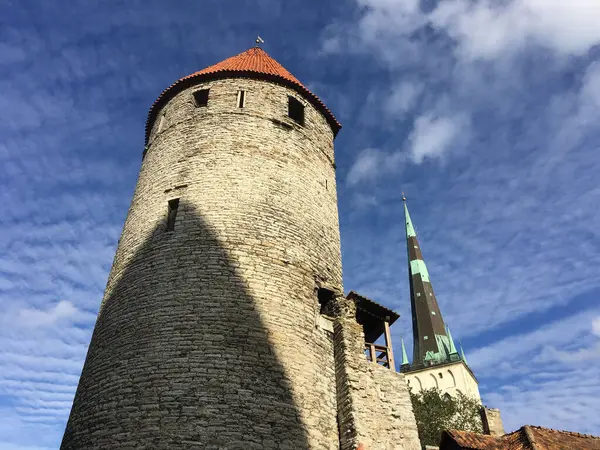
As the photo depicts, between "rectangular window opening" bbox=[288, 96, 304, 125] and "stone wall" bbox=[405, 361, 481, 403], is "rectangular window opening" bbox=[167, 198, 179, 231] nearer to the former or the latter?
"rectangular window opening" bbox=[288, 96, 304, 125]

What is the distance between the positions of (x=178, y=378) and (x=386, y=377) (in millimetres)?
4374

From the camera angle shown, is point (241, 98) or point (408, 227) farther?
point (408, 227)

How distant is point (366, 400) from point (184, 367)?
3506mm

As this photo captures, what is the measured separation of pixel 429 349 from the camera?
35.5 m

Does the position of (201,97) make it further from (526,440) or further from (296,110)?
(526,440)

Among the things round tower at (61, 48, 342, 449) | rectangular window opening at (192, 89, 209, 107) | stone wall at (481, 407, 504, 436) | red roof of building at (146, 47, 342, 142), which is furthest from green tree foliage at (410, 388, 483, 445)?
rectangular window opening at (192, 89, 209, 107)

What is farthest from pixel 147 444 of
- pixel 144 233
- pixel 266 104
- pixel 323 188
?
pixel 266 104

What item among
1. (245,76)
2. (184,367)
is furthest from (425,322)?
(184,367)

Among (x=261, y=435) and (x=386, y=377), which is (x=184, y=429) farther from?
(x=386, y=377)

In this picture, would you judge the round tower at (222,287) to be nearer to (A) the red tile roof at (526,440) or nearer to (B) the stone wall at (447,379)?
(A) the red tile roof at (526,440)

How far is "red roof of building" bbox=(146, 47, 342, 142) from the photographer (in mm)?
11953

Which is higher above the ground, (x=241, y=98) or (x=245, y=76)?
(x=245, y=76)

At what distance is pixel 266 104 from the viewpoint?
1150 centimetres

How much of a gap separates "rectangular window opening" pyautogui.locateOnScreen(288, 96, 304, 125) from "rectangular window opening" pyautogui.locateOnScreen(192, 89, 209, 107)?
2184 mm
